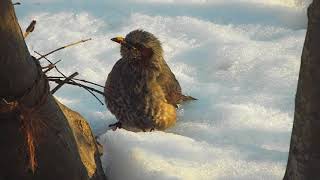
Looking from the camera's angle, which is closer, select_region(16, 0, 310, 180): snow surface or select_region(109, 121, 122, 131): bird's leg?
select_region(16, 0, 310, 180): snow surface

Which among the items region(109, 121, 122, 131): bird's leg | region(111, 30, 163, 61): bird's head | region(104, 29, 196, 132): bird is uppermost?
region(111, 30, 163, 61): bird's head

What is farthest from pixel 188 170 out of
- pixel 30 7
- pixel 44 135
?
pixel 30 7

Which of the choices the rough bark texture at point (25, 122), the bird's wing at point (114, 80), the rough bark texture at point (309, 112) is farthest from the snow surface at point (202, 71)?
the rough bark texture at point (309, 112)

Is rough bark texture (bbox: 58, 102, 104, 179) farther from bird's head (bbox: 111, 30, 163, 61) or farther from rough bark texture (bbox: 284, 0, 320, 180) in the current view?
bird's head (bbox: 111, 30, 163, 61)

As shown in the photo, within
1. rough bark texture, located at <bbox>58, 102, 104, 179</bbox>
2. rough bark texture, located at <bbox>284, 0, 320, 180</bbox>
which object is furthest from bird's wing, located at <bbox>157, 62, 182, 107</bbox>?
rough bark texture, located at <bbox>284, 0, 320, 180</bbox>

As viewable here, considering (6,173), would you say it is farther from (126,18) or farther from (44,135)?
(126,18)

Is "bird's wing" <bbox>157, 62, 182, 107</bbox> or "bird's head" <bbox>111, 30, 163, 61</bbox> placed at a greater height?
"bird's head" <bbox>111, 30, 163, 61</bbox>

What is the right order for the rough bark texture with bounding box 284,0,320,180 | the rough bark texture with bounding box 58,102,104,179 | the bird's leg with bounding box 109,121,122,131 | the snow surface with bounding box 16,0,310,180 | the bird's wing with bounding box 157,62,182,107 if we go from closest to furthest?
the rough bark texture with bounding box 284,0,320,180, the rough bark texture with bounding box 58,102,104,179, the snow surface with bounding box 16,0,310,180, the bird's leg with bounding box 109,121,122,131, the bird's wing with bounding box 157,62,182,107
